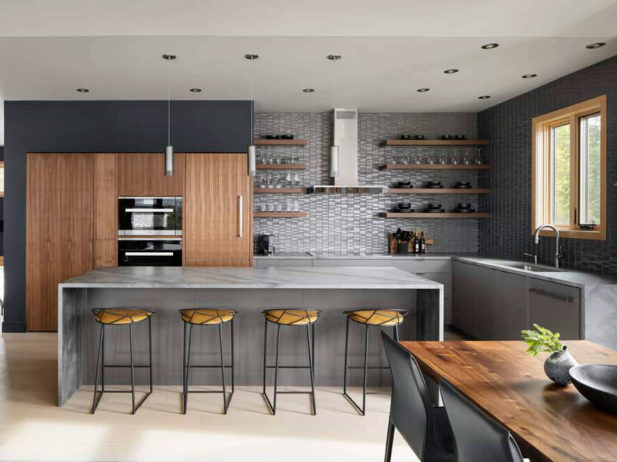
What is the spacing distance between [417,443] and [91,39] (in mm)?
3713

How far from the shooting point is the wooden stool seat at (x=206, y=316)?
11.1 feet

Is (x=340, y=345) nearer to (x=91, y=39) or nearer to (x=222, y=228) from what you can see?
(x=222, y=228)

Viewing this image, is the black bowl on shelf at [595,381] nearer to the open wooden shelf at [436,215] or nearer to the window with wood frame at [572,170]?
the window with wood frame at [572,170]

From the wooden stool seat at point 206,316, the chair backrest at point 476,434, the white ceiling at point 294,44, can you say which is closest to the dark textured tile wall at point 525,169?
the white ceiling at point 294,44

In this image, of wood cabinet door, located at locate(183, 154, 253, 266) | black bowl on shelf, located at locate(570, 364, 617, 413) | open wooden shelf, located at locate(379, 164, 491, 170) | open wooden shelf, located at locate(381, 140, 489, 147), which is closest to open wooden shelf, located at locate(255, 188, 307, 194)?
wood cabinet door, located at locate(183, 154, 253, 266)

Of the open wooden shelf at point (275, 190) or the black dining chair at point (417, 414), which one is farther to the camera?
the open wooden shelf at point (275, 190)

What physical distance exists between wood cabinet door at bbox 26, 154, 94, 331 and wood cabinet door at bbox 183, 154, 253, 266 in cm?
117

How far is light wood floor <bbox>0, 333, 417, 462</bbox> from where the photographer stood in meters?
2.80

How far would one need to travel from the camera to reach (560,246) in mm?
4887

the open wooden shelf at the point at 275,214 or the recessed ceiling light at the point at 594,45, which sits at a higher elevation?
the recessed ceiling light at the point at 594,45

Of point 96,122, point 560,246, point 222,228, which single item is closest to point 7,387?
point 222,228

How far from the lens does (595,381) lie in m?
1.61

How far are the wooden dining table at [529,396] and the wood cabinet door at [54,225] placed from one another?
15.3ft

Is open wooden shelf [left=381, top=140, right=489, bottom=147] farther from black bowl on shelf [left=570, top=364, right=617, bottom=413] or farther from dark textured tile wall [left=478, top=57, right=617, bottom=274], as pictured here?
black bowl on shelf [left=570, top=364, right=617, bottom=413]
